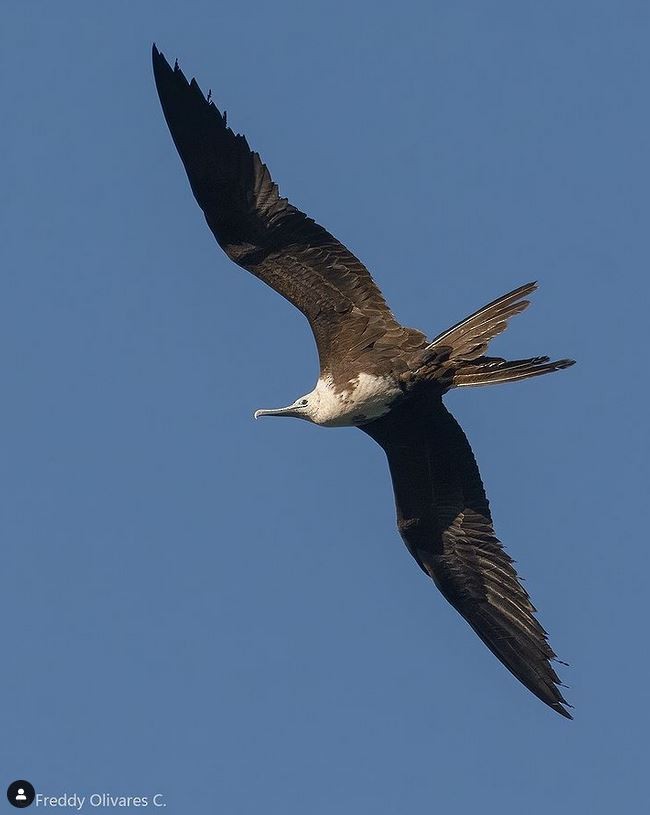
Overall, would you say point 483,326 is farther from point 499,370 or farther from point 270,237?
point 270,237

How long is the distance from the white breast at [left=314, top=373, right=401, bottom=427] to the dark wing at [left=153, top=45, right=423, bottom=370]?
0.24m

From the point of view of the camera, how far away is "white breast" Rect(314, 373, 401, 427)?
11758 millimetres

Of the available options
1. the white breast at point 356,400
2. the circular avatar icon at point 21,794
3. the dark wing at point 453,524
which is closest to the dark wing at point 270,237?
the white breast at point 356,400

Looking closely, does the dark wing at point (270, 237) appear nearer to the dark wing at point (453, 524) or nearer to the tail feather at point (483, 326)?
the tail feather at point (483, 326)

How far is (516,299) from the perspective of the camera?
1145 centimetres

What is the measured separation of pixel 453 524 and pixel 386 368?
1.53 metres

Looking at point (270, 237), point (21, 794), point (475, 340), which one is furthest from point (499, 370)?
point (21, 794)

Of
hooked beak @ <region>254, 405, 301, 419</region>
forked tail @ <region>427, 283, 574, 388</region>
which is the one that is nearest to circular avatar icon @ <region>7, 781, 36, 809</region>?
hooked beak @ <region>254, 405, 301, 419</region>

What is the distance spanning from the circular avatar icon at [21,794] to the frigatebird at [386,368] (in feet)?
12.5

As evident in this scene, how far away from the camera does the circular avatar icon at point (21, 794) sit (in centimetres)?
1297

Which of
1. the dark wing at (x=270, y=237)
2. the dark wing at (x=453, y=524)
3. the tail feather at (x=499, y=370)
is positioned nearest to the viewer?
the tail feather at (x=499, y=370)

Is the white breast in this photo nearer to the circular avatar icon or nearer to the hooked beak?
the hooked beak

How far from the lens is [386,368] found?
38.6ft

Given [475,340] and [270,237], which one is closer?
[475,340]
